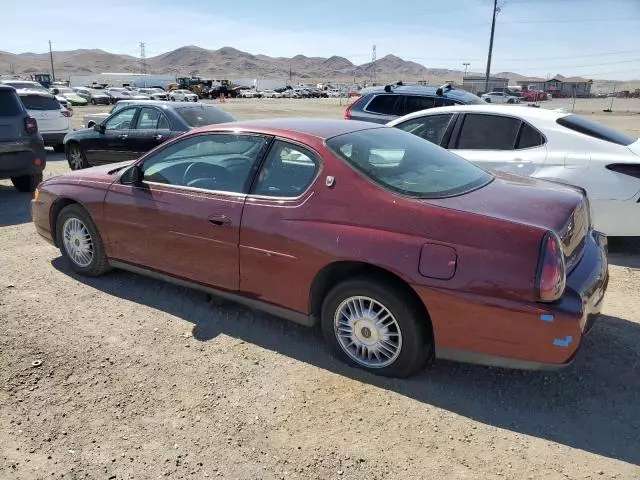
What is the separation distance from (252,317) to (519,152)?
3379 millimetres

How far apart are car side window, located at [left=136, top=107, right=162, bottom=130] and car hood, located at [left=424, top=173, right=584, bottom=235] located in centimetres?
678

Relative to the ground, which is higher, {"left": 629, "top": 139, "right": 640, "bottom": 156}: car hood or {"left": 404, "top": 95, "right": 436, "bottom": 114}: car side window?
{"left": 404, "top": 95, "right": 436, "bottom": 114}: car side window

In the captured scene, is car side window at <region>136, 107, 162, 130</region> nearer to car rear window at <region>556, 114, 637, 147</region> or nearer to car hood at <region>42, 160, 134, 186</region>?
car hood at <region>42, 160, 134, 186</region>

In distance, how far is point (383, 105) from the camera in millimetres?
9672

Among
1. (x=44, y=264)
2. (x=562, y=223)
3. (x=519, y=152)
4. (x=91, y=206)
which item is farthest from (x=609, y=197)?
(x=44, y=264)

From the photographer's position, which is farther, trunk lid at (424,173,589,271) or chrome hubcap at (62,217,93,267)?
chrome hubcap at (62,217,93,267)

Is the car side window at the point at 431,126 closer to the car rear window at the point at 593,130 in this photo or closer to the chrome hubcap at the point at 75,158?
the car rear window at the point at 593,130

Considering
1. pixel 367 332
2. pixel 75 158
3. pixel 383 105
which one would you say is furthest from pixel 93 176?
pixel 75 158

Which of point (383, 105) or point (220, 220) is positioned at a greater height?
point (383, 105)

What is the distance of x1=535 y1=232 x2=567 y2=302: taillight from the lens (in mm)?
2703

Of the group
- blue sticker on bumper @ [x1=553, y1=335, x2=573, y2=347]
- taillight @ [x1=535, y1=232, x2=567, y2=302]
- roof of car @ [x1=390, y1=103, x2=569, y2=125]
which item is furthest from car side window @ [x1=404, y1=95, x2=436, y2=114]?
blue sticker on bumper @ [x1=553, y1=335, x2=573, y2=347]

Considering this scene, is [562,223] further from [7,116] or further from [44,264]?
[7,116]

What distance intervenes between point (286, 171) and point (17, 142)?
6294 mm

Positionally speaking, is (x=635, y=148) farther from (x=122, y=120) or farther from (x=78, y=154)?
(x=78, y=154)
